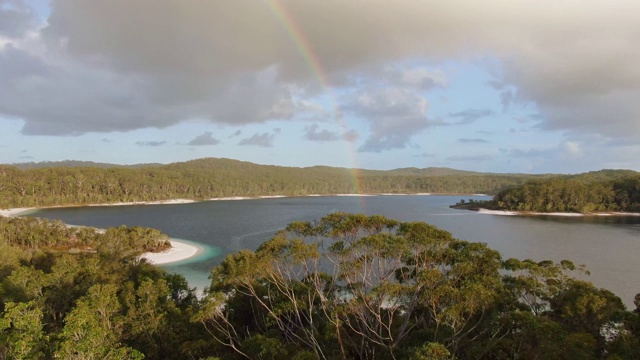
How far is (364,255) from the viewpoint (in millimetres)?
14234

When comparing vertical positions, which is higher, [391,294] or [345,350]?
[391,294]

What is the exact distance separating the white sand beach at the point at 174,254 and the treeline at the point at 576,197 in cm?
9324

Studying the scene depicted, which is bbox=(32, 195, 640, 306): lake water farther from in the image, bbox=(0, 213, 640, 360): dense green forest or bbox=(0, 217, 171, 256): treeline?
bbox=(0, 213, 640, 360): dense green forest

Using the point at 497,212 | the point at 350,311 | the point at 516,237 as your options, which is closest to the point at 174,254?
the point at 350,311

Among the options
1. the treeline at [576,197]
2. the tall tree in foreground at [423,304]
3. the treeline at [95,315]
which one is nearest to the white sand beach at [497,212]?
the treeline at [576,197]

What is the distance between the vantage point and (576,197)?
107375 mm

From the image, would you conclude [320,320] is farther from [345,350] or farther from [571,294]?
[571,294]

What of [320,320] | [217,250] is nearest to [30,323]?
[320,320]

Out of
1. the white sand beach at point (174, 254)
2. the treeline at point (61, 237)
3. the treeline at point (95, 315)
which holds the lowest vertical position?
the white sand beach at point (174, 254)

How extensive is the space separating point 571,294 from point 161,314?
16.8 m

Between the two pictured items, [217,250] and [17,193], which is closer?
[217,250]

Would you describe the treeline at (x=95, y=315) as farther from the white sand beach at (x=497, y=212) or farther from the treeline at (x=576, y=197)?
the treeline at (x=576, y=197)

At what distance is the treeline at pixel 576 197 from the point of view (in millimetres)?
104250

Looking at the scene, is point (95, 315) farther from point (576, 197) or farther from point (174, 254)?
point (576, 197)
